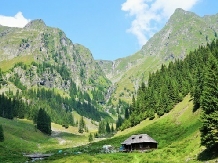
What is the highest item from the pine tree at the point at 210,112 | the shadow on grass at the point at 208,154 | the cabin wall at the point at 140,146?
the pine tree at the point at 210,112

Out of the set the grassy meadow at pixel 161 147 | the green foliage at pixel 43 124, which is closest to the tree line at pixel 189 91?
the grassy meadow at pixel 161 147

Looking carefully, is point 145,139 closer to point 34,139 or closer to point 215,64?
point 215,64

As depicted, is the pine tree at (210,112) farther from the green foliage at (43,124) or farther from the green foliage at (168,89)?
the green foliage at (43,124)

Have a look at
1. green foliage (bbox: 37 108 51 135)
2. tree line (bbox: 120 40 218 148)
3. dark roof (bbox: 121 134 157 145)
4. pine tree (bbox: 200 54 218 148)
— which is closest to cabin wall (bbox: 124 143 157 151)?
dark roof (bbox: 121 134 157 145)

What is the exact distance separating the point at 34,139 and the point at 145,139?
81757mm

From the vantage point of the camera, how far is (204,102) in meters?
51.4

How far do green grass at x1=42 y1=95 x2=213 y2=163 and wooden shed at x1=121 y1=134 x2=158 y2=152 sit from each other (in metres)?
2.55

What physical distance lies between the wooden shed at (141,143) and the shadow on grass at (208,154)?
28.9 m

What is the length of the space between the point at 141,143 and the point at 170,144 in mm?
9906

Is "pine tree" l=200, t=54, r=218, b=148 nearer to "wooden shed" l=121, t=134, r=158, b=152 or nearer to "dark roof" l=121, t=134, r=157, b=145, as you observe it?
"dark roof" l=121, t=134, r=157, b=145

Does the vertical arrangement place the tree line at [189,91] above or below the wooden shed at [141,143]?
above

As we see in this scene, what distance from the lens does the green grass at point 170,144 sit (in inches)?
2266

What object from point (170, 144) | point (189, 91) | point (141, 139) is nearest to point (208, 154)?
point (170, 144)

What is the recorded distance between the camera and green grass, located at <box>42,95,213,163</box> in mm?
57562
